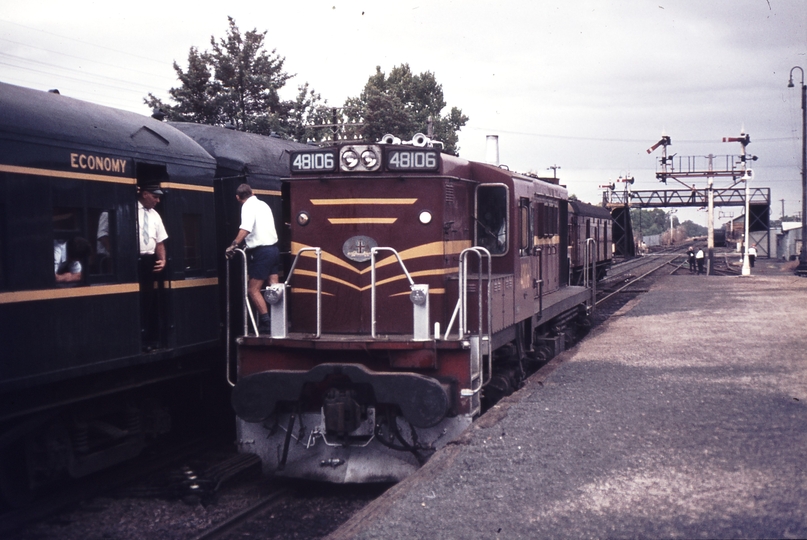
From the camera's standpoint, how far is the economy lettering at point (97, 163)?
→ 6.77 m

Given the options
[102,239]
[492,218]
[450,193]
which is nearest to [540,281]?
[492,218]

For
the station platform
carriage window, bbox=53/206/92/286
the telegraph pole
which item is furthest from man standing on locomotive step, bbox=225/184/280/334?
the telegraph pole

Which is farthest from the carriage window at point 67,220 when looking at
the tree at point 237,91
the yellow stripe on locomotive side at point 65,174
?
the tree at point 237,91

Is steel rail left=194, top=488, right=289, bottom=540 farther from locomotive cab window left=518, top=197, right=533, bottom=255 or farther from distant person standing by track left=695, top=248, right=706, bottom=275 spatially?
distant person standing by track left=695, top=248, right=706, bottom=275

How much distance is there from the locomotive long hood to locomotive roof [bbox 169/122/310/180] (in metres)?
3.17

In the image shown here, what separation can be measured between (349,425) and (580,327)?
9.44m

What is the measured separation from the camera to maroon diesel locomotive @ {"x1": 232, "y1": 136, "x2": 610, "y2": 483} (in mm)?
6848

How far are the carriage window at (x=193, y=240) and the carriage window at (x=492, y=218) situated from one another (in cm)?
316

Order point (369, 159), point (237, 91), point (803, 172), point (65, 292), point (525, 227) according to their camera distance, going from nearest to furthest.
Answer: point (65, 292), point (369, 159), point (525, 227), point (237, 91), point (803, 172)

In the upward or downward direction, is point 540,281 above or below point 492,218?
below

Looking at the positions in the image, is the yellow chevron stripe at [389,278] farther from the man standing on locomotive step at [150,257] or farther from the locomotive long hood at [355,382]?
the man standing on locomotive step at [150,257]

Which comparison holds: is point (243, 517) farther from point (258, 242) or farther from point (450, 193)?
point (450, 193)

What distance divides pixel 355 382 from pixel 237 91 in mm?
21202

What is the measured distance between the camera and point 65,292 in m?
6.52
